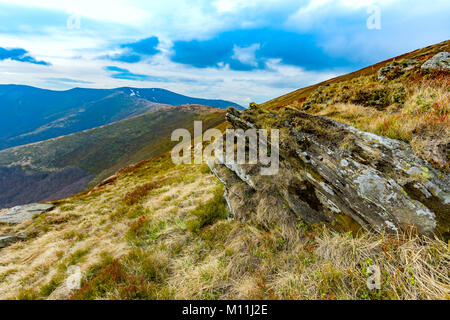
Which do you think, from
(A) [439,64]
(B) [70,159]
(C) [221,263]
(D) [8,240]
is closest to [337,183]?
(C) [221,263]

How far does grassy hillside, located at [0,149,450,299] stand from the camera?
12.4 ft

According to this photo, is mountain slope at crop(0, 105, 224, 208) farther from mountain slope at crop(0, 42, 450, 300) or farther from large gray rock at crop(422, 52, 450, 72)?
large gray rock at crop(422, 52, 450, 72)

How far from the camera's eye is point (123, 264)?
18.7ft

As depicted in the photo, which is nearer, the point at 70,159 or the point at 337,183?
the point at 337,183

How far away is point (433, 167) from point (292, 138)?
11.2 feet

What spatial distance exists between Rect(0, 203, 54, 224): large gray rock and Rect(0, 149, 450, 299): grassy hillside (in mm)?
8003

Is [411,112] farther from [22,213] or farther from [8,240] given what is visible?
[22,213]

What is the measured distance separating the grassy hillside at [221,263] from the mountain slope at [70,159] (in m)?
131

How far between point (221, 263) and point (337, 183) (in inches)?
159

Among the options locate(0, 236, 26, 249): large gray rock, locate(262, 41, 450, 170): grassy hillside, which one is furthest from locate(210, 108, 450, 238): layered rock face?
locate(0, 236, 26, 249): large gray rock

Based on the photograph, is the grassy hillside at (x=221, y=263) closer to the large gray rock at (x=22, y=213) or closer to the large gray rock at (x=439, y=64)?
the large gray rock at (x=22, y=213)

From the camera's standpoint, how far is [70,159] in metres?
166
